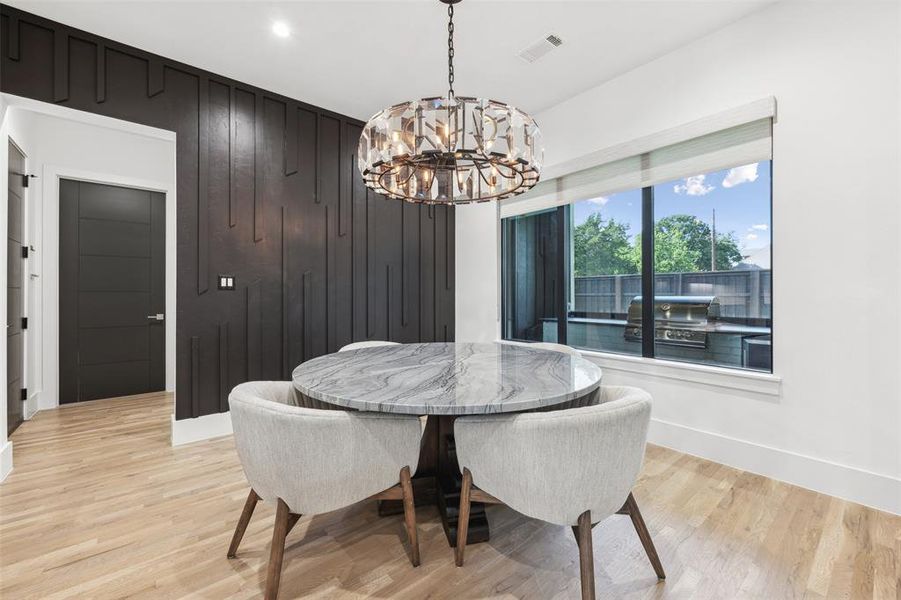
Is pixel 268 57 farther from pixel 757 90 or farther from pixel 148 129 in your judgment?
pixel 757 90

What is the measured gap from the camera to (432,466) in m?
2.23

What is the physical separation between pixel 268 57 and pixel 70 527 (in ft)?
10.2

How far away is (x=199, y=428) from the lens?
3162 mm

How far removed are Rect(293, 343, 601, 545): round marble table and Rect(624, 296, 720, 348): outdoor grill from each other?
50.3 inches

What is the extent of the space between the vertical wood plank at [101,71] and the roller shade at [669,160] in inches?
138

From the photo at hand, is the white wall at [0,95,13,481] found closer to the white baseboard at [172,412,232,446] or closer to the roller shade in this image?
the white baseboard at [172,412,232,446]

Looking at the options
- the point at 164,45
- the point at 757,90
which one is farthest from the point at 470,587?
the point at 164,45

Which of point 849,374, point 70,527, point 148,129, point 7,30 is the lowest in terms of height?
point 70,527

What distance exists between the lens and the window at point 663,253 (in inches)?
106

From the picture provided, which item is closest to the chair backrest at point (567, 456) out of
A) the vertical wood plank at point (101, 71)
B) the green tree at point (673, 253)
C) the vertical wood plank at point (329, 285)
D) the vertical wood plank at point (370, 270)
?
the green tree at point (673, 253)

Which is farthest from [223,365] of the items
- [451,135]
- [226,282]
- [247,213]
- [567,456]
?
[567,456]

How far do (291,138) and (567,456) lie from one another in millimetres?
3524

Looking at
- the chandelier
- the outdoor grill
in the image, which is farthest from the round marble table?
the outdoor grill

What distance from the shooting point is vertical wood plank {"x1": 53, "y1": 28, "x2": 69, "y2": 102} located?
2.63 metres
